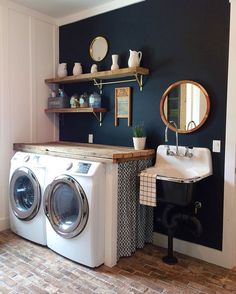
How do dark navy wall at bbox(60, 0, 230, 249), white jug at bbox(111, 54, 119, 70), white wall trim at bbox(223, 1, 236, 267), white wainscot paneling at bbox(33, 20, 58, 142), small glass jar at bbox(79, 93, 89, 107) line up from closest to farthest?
white wall trim at bbox(223, 1, 236, 267)
dark navy wall at bbox(60, 0, 230, 249)
white jug at bbox(111, 54, 119, 70)
small glass jar at bbox(79, 93, 89, 107)
white wainscot paneling at bbox(33, 20, 58, 142)

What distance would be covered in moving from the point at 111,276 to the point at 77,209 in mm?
644

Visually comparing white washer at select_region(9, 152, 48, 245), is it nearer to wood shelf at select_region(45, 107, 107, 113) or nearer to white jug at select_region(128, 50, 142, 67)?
wood shelf at select_region(45, 107, 107, 113)

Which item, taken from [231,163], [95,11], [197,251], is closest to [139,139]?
[231,163]

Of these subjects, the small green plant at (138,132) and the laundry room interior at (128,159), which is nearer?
the laundry room interior at (128,159)

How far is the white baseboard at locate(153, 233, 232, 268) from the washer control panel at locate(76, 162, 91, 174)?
114 centimetres

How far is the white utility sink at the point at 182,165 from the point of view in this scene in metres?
2.54

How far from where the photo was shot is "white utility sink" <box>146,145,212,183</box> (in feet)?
8.34

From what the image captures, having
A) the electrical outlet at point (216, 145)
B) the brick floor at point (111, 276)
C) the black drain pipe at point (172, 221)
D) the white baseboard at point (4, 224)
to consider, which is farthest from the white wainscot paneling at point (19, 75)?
the electrical outlet at point (216, 145)

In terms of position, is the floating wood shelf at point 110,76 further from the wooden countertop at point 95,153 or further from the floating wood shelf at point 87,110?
the wooden countertop at point 95,153

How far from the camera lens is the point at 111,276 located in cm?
235

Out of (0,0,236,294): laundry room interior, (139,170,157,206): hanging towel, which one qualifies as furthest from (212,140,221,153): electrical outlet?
(139,170,157,206): hanging towel

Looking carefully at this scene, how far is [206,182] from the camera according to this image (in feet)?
8.56

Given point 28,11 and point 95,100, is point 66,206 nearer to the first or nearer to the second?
point 95,100

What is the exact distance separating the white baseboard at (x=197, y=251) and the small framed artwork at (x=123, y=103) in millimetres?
1303
